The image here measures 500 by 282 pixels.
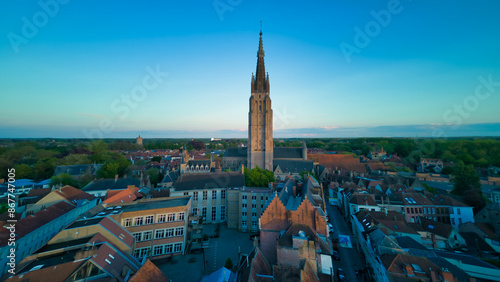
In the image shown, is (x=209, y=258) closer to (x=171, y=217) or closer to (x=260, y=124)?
(x=171, y=217)

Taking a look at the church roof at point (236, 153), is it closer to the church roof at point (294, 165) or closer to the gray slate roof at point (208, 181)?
the church roof at point (294, 165)

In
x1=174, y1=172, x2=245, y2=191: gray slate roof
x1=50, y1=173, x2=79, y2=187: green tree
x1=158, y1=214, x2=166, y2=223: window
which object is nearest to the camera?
x1=158, y1=214, x2=166, y2=223: window

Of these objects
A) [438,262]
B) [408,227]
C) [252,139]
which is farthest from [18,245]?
[252,139]

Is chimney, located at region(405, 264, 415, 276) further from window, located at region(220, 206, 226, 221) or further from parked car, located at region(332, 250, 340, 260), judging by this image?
window, located at region(220, 206, 226, 221)

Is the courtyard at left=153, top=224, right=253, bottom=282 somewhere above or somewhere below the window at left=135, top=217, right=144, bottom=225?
below

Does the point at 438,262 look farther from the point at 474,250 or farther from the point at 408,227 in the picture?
the point at 474,250

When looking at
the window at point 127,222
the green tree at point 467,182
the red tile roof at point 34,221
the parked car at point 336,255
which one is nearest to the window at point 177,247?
the window at point 127,222

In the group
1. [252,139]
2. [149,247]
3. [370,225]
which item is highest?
[252,139]

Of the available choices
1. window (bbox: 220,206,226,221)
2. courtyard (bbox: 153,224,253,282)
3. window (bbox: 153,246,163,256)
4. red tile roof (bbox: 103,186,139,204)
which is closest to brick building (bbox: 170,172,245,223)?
window (bbox: 220,206,226,221)
